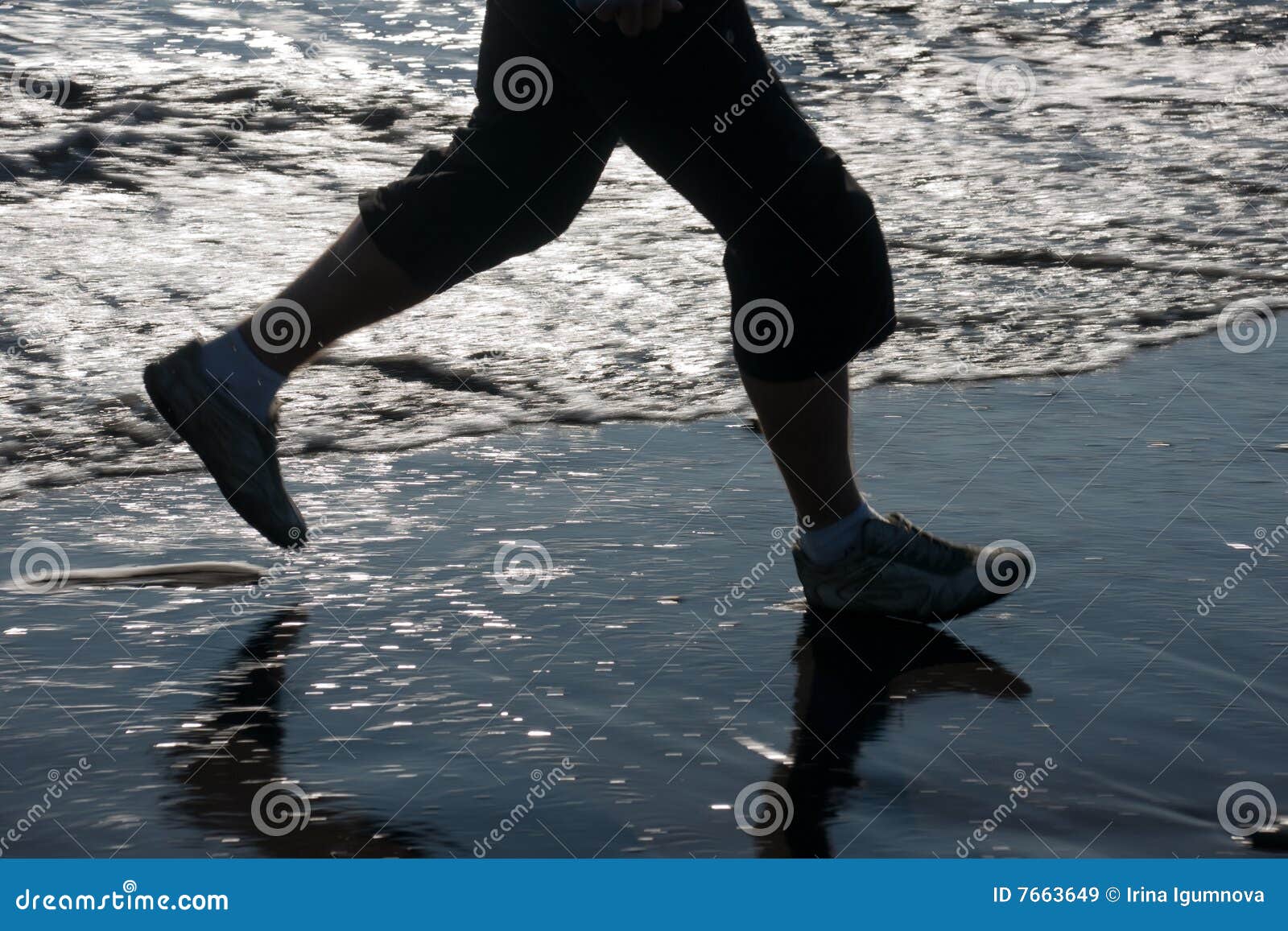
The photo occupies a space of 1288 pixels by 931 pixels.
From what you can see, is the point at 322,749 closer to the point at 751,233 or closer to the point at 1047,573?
the point at 751,233

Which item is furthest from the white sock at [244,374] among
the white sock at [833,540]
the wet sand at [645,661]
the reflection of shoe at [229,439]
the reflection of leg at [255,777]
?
the white sock at [833,540]

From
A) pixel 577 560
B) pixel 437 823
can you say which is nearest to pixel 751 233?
pixel 577 560

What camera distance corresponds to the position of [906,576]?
2.63m

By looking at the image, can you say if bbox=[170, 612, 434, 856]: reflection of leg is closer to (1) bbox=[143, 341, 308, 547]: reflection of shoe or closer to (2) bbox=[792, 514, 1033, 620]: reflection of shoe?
(1) bbox=[143, 341, 308, 547]: reflection of shoe

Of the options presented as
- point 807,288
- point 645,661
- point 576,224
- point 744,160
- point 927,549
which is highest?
point 744,160

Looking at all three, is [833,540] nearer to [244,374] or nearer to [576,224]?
[244,374]

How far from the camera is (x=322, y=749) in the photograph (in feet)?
7.10

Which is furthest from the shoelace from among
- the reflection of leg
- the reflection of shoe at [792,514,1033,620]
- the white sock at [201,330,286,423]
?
the white sock at [201,330,286,423]

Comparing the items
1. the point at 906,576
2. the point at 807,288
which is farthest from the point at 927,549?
the point at 807,288

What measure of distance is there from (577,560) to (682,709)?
553 mm

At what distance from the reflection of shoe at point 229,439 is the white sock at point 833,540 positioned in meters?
0.76

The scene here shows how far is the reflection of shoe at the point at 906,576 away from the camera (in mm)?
2619

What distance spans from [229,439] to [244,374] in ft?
0.39

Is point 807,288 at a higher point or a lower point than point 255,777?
higher
